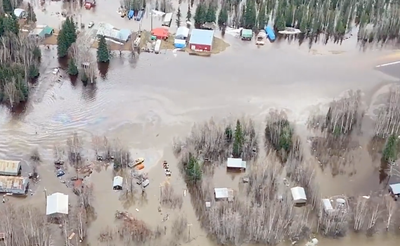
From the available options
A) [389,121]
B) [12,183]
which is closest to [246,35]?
[389,121]

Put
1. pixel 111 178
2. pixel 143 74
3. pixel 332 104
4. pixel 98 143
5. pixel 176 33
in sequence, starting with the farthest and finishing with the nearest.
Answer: pixel 176 33, pixel 143 74, pixel 332 104, pixel 98 143, pixel 111 178

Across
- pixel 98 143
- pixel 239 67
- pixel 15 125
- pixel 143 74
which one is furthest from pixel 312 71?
pixel 15 125

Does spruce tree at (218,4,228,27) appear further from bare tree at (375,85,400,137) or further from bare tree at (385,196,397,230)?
bare tree at (385,196,397,230)

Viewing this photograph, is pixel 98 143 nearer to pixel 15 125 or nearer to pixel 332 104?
pixel 15 125

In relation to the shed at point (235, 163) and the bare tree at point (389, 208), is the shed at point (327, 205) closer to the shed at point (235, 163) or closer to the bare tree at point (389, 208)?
the bare tree at point (389, 208)

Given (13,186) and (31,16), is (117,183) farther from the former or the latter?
(31,16)

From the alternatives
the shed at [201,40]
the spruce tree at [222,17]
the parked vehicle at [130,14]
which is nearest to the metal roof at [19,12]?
the parked vehicle at [130,14]
